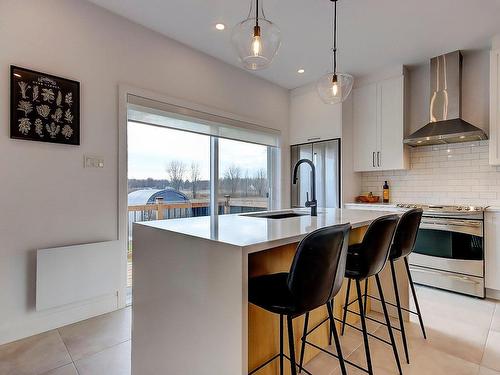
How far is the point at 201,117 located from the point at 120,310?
2.21 metres

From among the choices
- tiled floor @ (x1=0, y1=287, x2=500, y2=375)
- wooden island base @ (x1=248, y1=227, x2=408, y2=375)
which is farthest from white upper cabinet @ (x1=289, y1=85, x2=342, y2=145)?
wooden island base @ (x1=248, y1=227, x2=408, y2=375)

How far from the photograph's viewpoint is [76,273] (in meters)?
2.46

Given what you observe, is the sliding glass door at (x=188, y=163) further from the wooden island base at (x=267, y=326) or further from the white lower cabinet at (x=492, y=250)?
the white lower cabinet at (x=492, y=250)

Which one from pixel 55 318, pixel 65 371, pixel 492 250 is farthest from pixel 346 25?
pixel 55 318

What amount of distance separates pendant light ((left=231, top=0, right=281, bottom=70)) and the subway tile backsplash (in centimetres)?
300

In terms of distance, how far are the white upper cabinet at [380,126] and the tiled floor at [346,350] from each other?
6.72 feet

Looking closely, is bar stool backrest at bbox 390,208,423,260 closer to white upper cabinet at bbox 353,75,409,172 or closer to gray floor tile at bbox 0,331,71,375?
white upper cabinet at bbox 353,75,409,172

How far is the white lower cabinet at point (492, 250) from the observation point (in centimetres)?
303

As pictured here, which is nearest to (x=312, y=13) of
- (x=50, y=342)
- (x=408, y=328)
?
(x=408, y=328)

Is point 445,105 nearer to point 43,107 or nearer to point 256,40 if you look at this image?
point 256,40

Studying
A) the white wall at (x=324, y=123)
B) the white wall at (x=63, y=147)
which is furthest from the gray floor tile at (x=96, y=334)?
the white wall at (x=324, y=123)

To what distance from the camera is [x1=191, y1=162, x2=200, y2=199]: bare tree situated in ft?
11.8

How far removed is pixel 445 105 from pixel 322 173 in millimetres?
1728

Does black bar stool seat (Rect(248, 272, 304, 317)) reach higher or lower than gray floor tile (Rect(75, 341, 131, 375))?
higher
